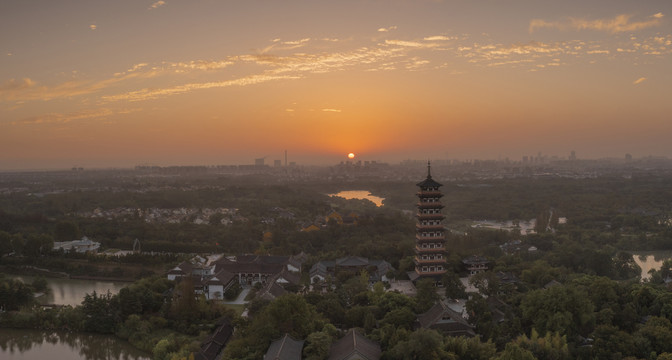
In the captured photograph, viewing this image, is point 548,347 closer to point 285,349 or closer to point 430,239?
point 285,349

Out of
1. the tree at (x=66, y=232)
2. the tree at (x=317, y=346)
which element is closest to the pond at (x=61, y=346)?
the tree at (x=317, y=346)

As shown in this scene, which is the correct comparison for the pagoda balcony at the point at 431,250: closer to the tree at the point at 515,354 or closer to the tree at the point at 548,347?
the tree at the point at 548,347

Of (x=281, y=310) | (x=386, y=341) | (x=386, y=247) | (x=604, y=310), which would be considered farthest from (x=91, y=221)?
(x=604, y=310)

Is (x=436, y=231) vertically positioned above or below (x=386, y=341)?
above

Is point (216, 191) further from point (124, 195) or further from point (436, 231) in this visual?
point (436, 231)

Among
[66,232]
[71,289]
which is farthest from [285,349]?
[66,232]

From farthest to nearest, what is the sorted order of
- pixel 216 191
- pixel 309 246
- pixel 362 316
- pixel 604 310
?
pixel 216 191, pixel 309 246, pixel 362 316, pixel 604 310

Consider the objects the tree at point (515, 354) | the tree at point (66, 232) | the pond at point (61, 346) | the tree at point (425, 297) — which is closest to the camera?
the tree at point (515, 354)
